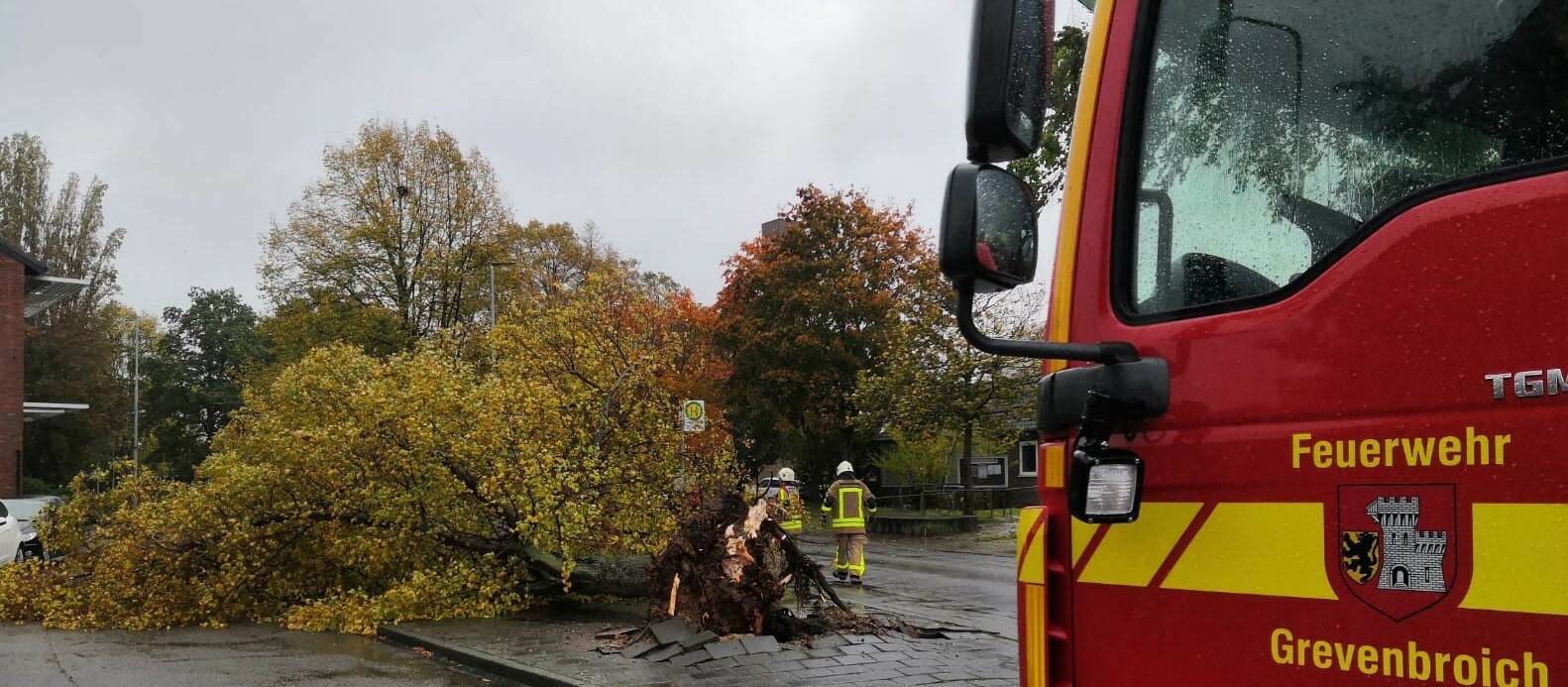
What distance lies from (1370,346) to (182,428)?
58.4 m

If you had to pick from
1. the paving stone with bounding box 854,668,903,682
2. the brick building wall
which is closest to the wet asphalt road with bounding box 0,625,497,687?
the paving stone with bounding box 854,668,903,682

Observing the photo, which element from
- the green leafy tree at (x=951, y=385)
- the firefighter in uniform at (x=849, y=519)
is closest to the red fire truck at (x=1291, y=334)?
the firefighter in uniform at (x=849, y=519)

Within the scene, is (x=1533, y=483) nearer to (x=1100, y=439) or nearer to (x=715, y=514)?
(x=1100, y=439)

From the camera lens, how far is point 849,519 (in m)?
14.3

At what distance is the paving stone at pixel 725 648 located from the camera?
871 cm

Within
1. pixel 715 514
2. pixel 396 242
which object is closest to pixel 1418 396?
pixel 715 514

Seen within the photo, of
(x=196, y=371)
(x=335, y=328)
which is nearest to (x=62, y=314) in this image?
(x=196, y=371)

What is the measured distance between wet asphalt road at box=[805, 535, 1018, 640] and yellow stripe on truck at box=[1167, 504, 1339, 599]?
5.40 meters

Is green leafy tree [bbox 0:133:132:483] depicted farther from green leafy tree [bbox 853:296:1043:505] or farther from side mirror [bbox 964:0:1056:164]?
side mirror [bbox 964:0:1056:164]

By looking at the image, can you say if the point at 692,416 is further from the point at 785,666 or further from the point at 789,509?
the point at 785,666

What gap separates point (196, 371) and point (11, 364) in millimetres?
20324

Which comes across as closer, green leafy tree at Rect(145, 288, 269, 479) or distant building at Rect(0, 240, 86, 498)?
distant building at Rect(0, 240, 86, 498)

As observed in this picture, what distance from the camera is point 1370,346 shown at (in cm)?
197

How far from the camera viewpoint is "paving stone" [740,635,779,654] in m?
8.79
